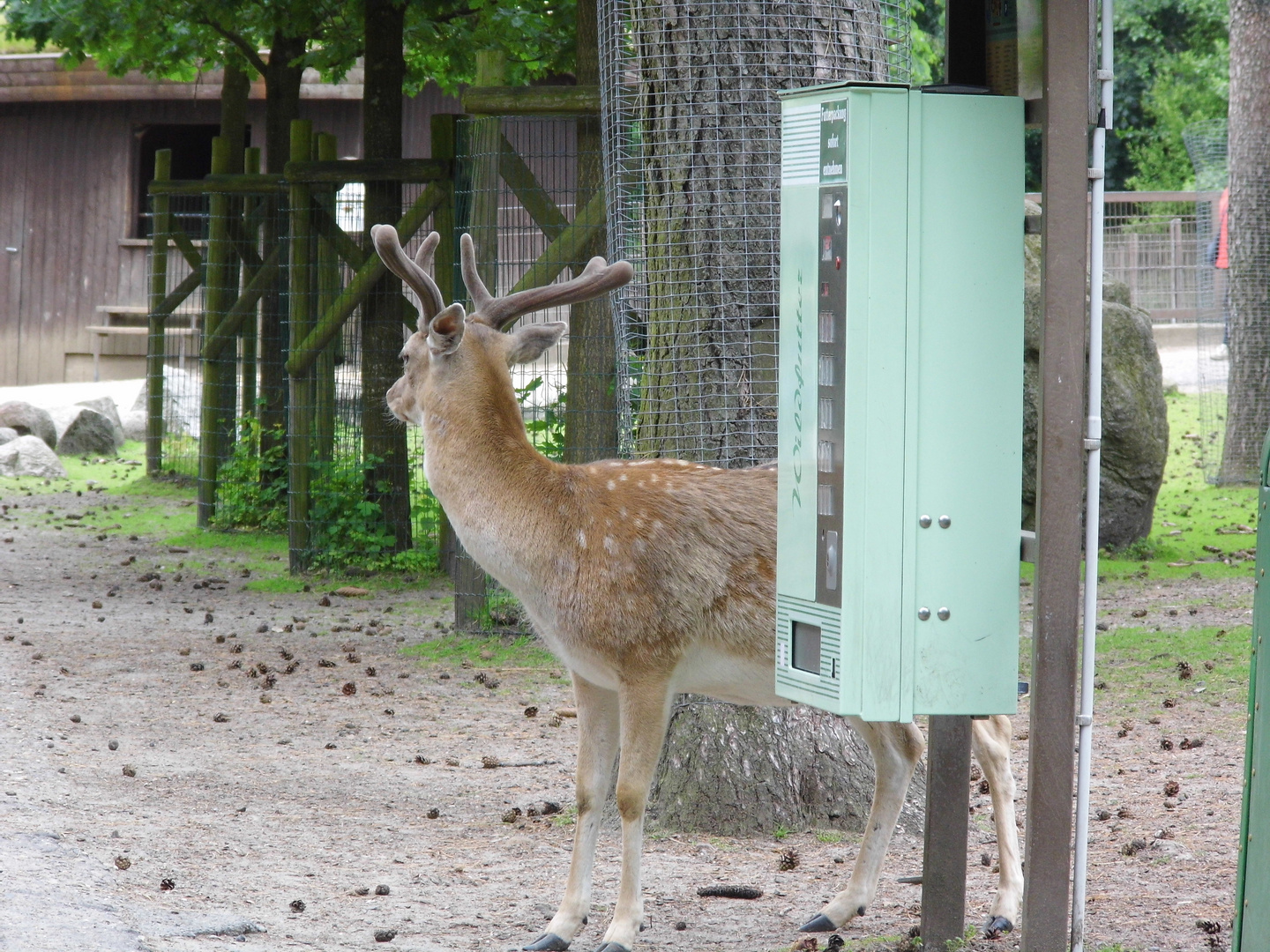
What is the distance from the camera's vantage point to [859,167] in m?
3.29

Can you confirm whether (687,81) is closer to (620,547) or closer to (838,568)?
(620,547)

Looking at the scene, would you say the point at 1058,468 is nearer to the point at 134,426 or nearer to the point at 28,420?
the point at 28,420

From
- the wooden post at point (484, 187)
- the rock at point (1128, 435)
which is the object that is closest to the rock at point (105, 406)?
the wooden post at point (484, 187)

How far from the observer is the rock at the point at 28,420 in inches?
700

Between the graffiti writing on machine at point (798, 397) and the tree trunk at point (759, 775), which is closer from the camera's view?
the graffiti writing on machine at point (798, 397)

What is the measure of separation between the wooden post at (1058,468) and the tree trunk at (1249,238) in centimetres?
1248

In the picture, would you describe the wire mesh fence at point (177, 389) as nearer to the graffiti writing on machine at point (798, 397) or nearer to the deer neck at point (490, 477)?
the deer neck at point (490, 477)

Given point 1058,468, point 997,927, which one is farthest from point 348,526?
point 1058,468

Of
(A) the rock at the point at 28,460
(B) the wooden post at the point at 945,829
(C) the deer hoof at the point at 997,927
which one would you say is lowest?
(C) the deer hoof at the point at 997,927

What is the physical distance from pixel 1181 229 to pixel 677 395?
66.8 ft

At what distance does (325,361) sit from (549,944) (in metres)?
7.15

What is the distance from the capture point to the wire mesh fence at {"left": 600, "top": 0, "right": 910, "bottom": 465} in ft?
17.4

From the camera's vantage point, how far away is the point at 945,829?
3920 millimetres

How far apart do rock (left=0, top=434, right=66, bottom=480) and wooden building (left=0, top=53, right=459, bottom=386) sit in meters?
6.02
